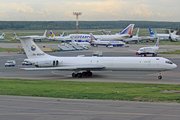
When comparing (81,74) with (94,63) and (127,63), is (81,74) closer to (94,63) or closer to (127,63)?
(94,63)

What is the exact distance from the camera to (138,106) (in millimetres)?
19797

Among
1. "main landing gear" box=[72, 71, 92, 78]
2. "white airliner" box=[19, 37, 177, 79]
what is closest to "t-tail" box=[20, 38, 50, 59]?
"white airliner" box=[19, 37, 177, 79]

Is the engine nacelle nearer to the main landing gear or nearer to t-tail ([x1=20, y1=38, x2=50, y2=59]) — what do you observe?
t-tail ([x1=20, y1=38, x2=50, y2=59])

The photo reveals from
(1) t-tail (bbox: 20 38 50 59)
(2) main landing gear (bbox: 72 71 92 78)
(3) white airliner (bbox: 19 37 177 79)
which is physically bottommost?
(2) main landing gear (bbox: 72 71 92 78)

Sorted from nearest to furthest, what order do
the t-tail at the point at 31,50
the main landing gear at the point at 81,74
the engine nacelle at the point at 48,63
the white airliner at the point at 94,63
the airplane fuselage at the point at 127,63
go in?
1. the airplane fuselage at the point at 127,63
2. the white airliner at the point at 94,63
3. the main landing gear at the point at 81,74
4. the engine nacelle at the point at 48,63
5. the t-tail at the point at 31,50

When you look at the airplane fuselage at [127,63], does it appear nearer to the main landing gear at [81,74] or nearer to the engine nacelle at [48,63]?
the engine nacelle at [48,63]

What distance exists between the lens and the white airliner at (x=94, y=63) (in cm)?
4116

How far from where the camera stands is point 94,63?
43188 millimetres

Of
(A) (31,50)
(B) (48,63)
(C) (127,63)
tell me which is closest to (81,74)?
(B) (48,63)

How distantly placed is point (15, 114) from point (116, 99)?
29.4 ft

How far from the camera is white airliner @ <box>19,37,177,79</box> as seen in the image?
41156 mm

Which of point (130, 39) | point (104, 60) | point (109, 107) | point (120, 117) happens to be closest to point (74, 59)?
point (104, 60)

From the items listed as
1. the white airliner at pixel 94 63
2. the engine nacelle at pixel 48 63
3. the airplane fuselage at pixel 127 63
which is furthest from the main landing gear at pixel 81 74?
the engine nacelle at pixel 48 63

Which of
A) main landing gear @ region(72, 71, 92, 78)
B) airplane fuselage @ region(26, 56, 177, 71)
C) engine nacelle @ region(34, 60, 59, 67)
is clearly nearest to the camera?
airplane fuselage @ region(26, 56, 177, 71)
